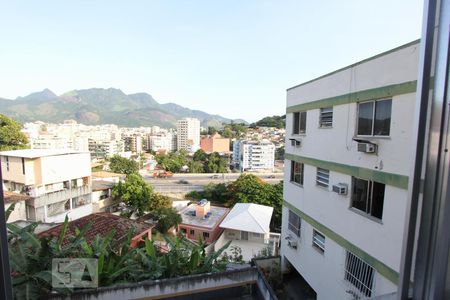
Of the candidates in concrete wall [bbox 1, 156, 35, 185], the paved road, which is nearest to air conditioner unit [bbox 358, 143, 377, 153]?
concrete wall [bbox 1, 156, 35, 185]

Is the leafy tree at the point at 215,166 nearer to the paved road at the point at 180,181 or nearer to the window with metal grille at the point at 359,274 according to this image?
the paved road at the point at 180,181

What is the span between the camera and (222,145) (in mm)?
38906

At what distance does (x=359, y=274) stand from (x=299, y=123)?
96.4 inches

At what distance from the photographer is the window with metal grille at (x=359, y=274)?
8.86ft

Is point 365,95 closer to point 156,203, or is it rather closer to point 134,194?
point 134,194

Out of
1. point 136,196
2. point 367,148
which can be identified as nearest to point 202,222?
point 136,196

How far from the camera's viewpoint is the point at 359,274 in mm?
2889

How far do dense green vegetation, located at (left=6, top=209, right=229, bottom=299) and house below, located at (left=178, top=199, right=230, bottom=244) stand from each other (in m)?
7.66

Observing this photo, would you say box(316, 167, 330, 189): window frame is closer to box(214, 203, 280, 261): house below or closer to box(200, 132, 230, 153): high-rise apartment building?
box(214, 203, 280, 261): house below

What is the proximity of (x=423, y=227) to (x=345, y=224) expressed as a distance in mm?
2919

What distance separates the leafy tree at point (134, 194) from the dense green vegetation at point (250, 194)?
5.52 meters

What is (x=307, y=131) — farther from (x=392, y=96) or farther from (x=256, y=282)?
(x=256, y=282)

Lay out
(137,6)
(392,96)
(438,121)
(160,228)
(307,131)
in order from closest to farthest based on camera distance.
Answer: (438,121)
(137,6)
(392,96)
(307,131)
(160,228)

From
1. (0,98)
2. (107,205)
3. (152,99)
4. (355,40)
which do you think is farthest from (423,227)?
(152,99)
